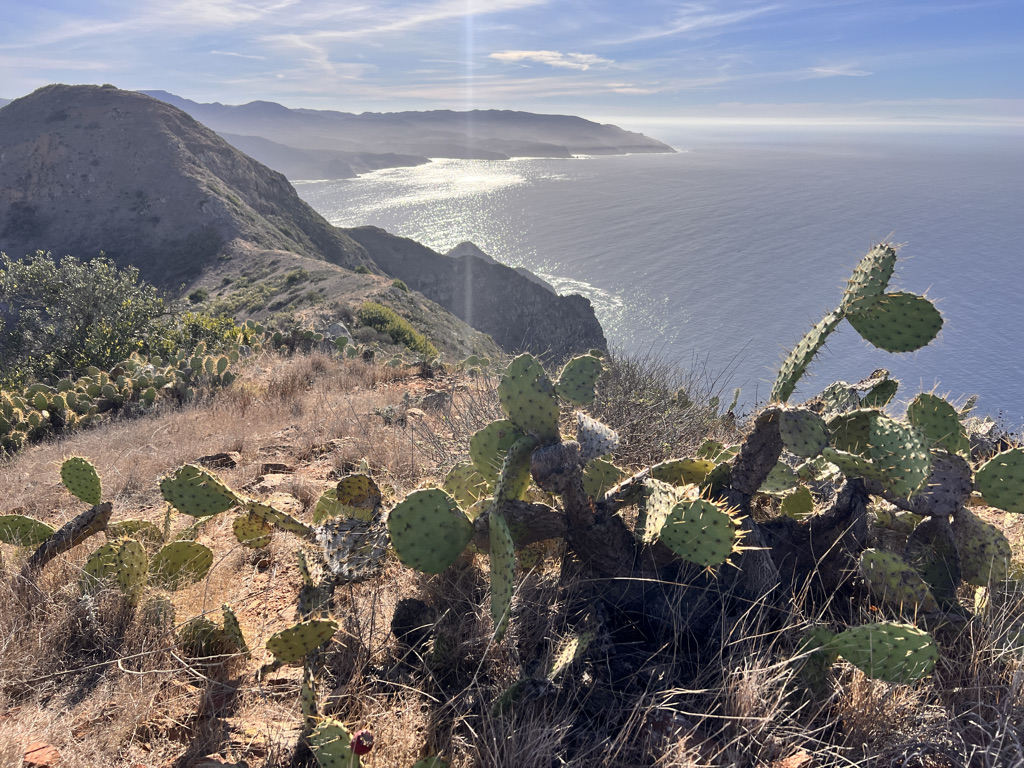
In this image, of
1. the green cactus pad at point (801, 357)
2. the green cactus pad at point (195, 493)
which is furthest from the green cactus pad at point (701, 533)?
the green cactus pad at point (195, 493)

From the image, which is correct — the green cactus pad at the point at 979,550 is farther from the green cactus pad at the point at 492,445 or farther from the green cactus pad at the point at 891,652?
the green cactus pad at the point at 492,445

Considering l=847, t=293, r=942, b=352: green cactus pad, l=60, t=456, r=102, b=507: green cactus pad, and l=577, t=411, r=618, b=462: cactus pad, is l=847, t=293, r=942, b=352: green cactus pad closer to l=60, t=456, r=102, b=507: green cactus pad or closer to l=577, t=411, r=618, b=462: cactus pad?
l=577, t=411, r=618, b=462: cactus pad

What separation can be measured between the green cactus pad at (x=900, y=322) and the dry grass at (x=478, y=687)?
119 cm

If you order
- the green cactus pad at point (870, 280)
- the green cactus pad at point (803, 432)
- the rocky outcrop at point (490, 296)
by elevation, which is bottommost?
the rocky outcrop at point (490, 296)

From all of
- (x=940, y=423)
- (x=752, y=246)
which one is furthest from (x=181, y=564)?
(x=752, y=246)

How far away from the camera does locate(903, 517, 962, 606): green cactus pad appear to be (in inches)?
105

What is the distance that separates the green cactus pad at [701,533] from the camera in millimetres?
2213

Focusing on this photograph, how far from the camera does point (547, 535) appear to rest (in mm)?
2678

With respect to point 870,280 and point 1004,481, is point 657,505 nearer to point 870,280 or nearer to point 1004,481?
point 870,280

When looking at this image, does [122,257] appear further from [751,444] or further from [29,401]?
A: [751,444]

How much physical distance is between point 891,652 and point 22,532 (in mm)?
4168

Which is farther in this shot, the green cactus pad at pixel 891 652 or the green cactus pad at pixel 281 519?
Result: the green cactus pad at pixel 281 519

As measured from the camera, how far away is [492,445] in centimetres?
304

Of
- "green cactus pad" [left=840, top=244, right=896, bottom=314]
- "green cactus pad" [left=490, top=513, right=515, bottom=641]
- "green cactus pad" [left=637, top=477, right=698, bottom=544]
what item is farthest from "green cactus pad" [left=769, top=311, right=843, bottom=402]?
"green cactus pad" [left=490, top=513, right=515, bottom=641]
